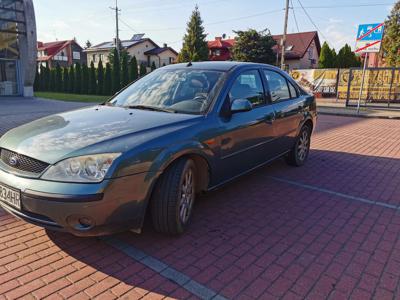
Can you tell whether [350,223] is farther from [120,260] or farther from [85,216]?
[85,216]

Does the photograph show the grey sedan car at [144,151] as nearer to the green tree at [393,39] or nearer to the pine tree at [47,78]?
the green tree at [393,39]

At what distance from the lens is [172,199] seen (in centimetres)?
287

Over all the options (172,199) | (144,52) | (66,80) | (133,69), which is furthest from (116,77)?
(144,52)

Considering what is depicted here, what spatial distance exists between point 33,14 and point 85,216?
20.9 metres

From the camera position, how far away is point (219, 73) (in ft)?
12.5

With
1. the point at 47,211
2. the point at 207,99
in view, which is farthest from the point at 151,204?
the point at 207,99

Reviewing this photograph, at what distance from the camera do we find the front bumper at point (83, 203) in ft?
7.80

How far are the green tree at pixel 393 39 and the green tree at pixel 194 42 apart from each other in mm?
21389

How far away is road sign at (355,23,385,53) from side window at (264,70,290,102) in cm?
1010

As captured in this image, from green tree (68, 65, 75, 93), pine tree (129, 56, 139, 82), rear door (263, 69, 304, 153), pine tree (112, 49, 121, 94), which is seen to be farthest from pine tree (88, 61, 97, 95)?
rear door (263, 69, 304, 153)

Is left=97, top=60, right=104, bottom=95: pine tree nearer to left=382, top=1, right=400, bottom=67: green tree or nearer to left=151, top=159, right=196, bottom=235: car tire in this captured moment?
left=382, top=1, right=400, bottom=67: green tree

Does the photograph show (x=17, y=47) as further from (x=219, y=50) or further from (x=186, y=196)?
(x=219, y=50)

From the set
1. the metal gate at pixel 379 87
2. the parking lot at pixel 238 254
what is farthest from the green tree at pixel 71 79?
the parking lot at pixel 238 254

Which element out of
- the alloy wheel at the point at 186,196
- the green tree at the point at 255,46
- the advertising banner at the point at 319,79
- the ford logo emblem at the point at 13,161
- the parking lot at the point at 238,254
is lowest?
the parking lot at the point at 238,254
